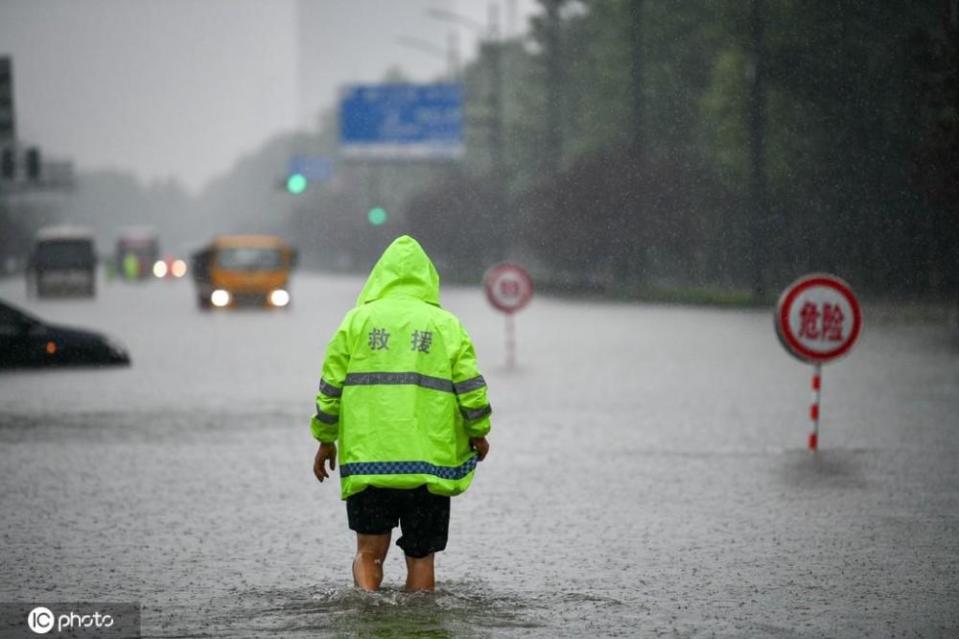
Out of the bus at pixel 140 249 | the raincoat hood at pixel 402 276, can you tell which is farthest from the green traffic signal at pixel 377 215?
the raincoat hood at pixel 402 276

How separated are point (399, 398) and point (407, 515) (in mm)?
476

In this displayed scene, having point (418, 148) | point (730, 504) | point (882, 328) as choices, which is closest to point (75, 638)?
point (730, 504)

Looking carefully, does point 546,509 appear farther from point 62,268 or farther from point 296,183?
point 62,268

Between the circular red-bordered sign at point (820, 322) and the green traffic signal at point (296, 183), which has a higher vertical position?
the green traffic signal at point (296, 183)

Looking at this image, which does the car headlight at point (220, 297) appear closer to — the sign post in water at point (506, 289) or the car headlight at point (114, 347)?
the car headlight at point (114, 347)

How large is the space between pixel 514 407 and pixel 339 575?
29.9 ft

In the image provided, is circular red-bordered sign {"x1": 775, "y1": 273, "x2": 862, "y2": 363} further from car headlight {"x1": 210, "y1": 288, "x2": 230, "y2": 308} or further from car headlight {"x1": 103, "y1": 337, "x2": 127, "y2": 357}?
car headlight {"x1": 210, "y1": 288, "x2": 230, "y2": 308}

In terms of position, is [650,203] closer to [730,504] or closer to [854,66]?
[854,66]

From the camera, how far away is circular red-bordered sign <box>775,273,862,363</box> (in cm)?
1319

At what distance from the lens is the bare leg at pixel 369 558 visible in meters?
6.73

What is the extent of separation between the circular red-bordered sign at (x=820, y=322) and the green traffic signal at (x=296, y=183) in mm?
35232

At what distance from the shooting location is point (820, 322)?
1322 centimetres


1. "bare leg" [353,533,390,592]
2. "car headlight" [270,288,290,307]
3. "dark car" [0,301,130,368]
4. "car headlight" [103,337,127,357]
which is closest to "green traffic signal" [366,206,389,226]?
"car headlight" [270,288,290,307]

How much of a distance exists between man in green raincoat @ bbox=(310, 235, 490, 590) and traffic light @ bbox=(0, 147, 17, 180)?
2100 inches
